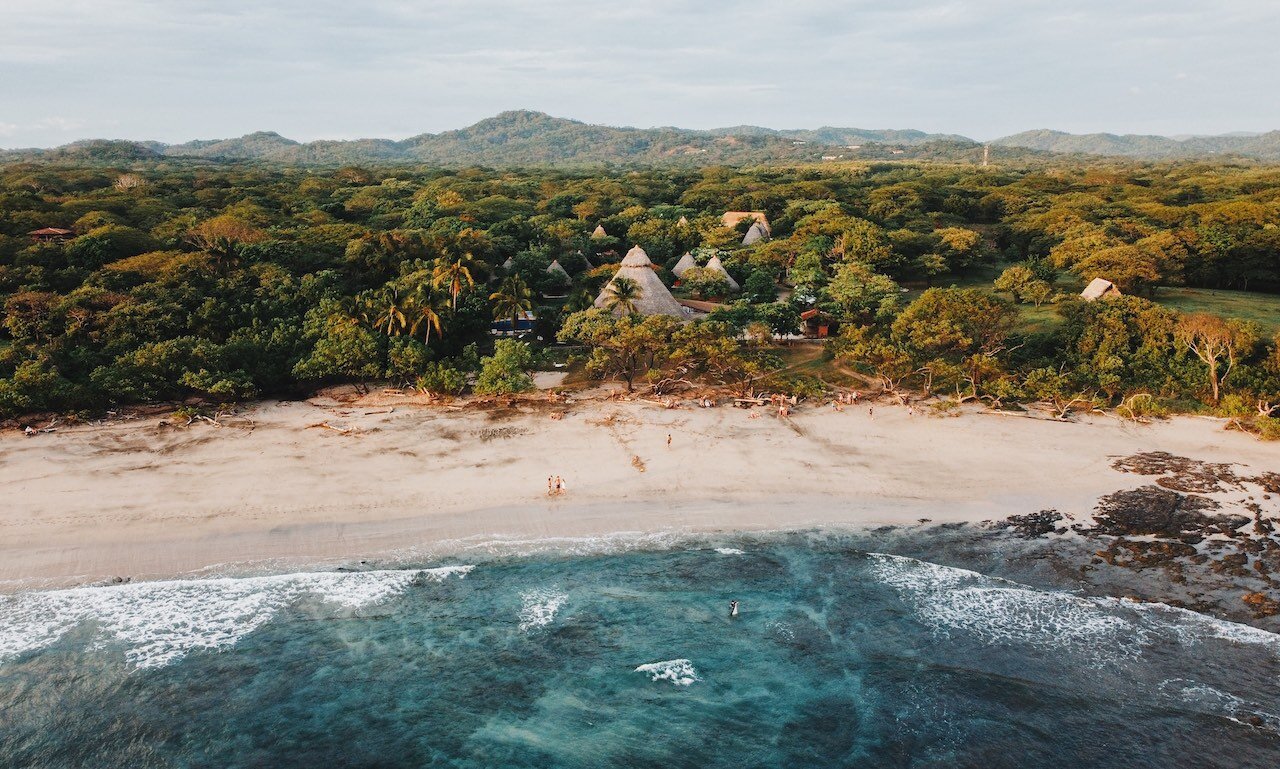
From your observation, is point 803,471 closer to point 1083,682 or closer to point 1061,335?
point 1083,682

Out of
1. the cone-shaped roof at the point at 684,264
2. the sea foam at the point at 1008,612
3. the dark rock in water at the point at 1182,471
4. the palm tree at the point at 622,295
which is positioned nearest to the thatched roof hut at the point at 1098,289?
A: the dark rock in water at the point at 1182,471

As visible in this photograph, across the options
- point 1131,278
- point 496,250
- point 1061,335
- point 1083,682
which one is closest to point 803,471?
point 1083,682

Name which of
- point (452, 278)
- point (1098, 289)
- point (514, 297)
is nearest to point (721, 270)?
point (514, 297)

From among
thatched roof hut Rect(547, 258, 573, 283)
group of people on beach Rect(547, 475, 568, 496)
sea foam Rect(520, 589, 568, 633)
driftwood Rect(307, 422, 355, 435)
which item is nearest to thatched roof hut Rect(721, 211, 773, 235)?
thatched roof hut Rect(547, 258, 573, 283)

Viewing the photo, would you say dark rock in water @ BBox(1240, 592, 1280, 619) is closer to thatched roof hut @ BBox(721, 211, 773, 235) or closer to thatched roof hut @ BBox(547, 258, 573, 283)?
thatched roof hut @ BBox(547, 258, 573, 283)

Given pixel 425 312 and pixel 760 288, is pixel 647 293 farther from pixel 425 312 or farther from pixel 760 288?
pixel 425 312

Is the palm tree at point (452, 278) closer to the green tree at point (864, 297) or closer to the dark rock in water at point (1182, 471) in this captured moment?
the green tree at point (864, 297)
